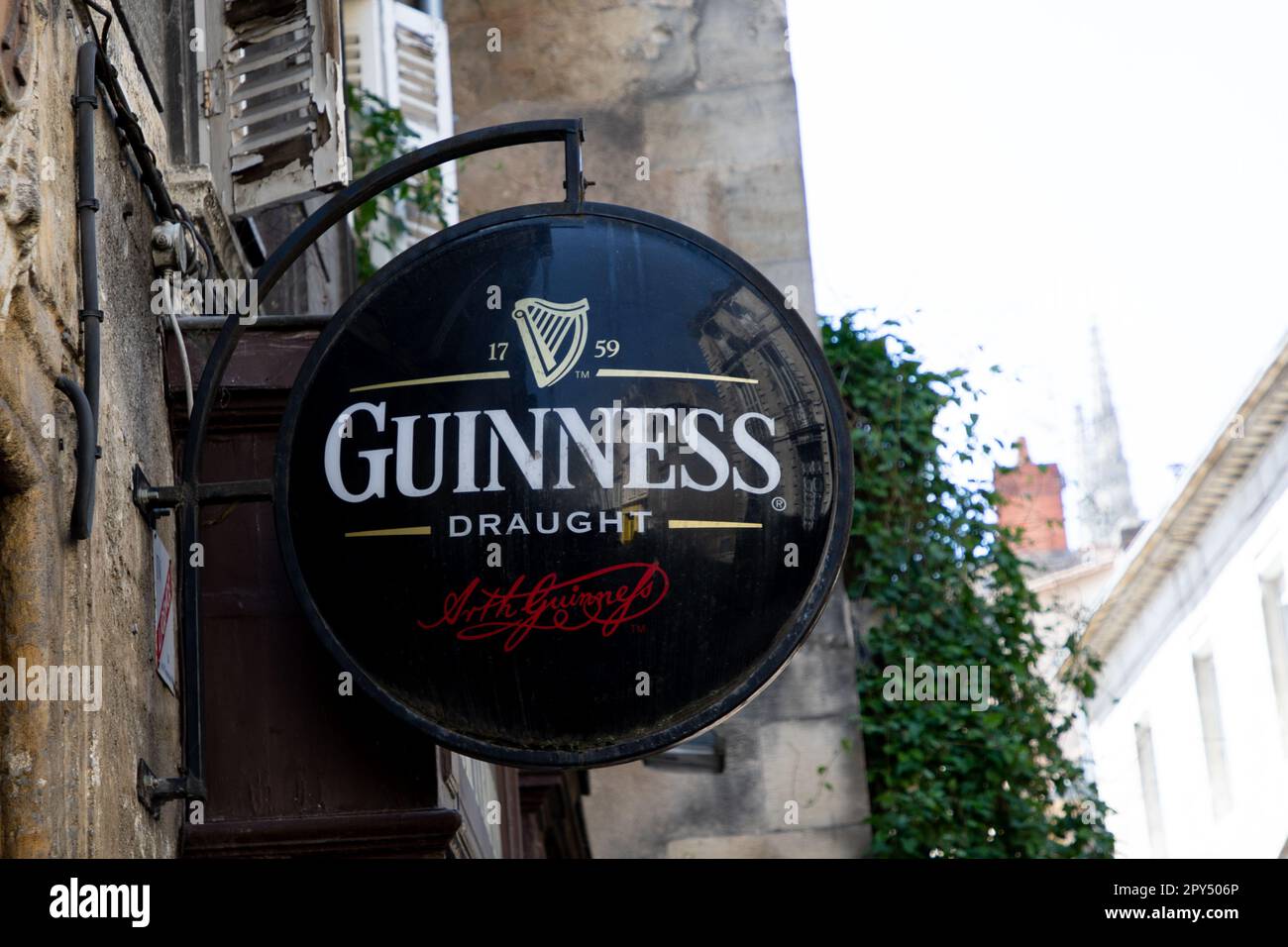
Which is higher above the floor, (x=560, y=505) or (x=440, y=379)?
(x=440, y=379)

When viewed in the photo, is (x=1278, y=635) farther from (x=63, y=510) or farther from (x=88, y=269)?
(x=63, y=510)

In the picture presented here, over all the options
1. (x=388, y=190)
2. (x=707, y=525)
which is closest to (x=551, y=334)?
(x=707, y=525)

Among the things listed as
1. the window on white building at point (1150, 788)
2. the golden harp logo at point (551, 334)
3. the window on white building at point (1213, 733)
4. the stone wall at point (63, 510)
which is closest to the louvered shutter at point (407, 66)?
the stone wall at point (63, 510)

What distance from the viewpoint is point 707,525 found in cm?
399

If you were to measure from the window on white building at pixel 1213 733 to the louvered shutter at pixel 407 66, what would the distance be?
1945 cm

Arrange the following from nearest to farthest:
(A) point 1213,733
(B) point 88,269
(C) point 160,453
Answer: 1. (B) point 88,269
2. (C) point 160,453
3. (A) point 1213,733

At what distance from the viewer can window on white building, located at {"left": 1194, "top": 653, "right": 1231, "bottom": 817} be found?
2603 cm

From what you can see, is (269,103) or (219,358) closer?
(219,358)

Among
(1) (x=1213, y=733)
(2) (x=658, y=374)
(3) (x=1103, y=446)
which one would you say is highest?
(3) (x=1103, y=446)

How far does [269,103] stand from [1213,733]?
23.4 metres

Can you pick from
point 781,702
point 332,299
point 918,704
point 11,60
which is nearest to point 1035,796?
point 918,704

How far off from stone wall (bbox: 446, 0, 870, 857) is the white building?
12.7m

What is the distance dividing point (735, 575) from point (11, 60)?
1.80m
